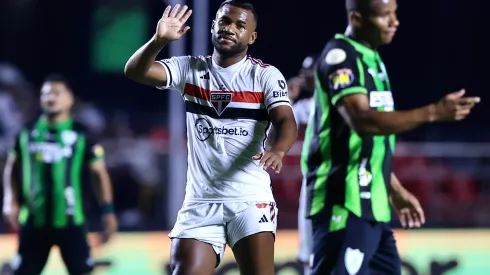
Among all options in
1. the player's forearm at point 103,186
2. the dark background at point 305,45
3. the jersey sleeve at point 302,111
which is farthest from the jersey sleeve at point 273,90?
the dark background at point 305,45

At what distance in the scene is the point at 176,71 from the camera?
5.65m

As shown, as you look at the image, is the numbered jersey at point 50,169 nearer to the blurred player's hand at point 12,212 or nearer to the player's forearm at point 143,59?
the blurred player's hand at point 12,212

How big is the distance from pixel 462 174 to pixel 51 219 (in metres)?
8.81

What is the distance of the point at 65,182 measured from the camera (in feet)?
26.7

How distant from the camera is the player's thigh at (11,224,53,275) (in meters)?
7.84

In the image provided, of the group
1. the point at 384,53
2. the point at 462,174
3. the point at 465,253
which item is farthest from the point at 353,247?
the point at 384,53

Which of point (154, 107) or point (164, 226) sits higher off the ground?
point (154, 107)

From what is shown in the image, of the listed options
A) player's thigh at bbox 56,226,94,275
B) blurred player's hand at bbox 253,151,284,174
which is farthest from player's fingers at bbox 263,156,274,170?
player's thigh at bbox 56,226,94,275

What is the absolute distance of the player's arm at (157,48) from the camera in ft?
17.4

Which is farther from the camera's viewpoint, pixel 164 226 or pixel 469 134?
pixel 469 134

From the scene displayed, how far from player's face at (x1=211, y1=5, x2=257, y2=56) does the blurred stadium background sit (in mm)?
3566

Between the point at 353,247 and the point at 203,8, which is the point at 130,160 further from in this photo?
the point at 353,247

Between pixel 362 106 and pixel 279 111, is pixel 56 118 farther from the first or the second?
pixel 362 106

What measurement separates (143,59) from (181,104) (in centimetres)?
974
